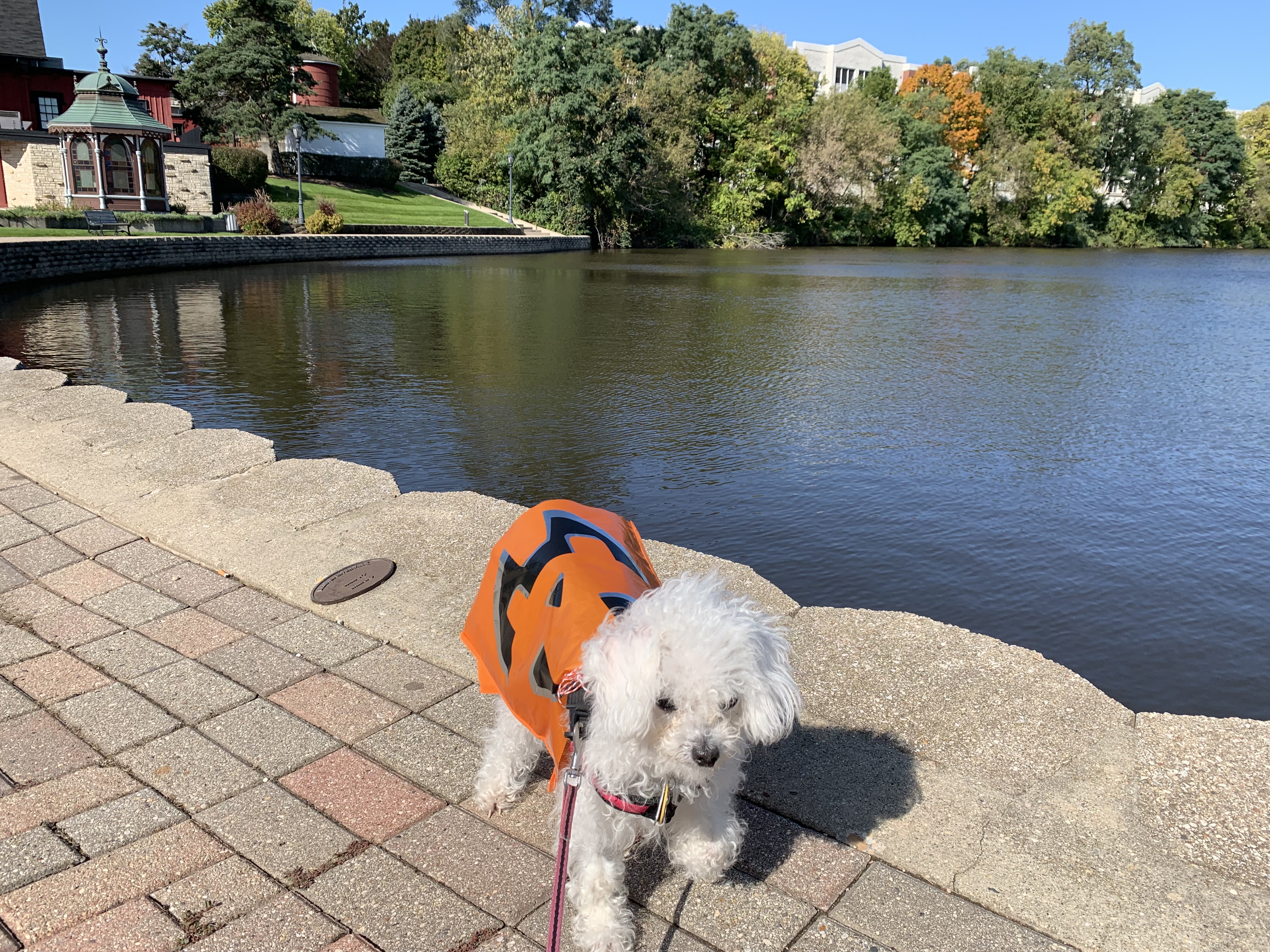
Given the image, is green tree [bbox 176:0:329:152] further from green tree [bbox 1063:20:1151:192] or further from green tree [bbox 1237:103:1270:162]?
green tree [bbox 1237:103:1270:162]

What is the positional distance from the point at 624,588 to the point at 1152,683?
4455mm

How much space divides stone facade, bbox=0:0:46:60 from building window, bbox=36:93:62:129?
5.95ft

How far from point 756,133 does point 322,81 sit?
1190 inches

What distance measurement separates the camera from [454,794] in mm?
3107

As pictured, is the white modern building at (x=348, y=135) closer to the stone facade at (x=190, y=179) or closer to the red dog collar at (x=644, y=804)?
the stone facade at (x=190, y=179)

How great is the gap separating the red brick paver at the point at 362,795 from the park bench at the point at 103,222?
32267 mm

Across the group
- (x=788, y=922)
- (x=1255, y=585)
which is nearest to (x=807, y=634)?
(x=788, y=922)

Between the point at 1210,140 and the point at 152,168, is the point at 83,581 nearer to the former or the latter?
the point at 152,168

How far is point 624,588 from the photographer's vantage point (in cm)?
267

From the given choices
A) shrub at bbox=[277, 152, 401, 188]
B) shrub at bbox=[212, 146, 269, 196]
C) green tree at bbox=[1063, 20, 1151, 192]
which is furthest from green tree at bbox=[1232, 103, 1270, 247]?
shrub at bbox=[212, 146, 269, 196]

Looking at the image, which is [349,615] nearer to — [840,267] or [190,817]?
[190,817]

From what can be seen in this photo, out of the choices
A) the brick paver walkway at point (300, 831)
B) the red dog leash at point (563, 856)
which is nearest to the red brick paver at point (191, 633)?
the brick paver walkway at point (300, 831)

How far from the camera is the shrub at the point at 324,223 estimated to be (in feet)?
121

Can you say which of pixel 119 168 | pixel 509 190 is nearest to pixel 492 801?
pixel 119 168
